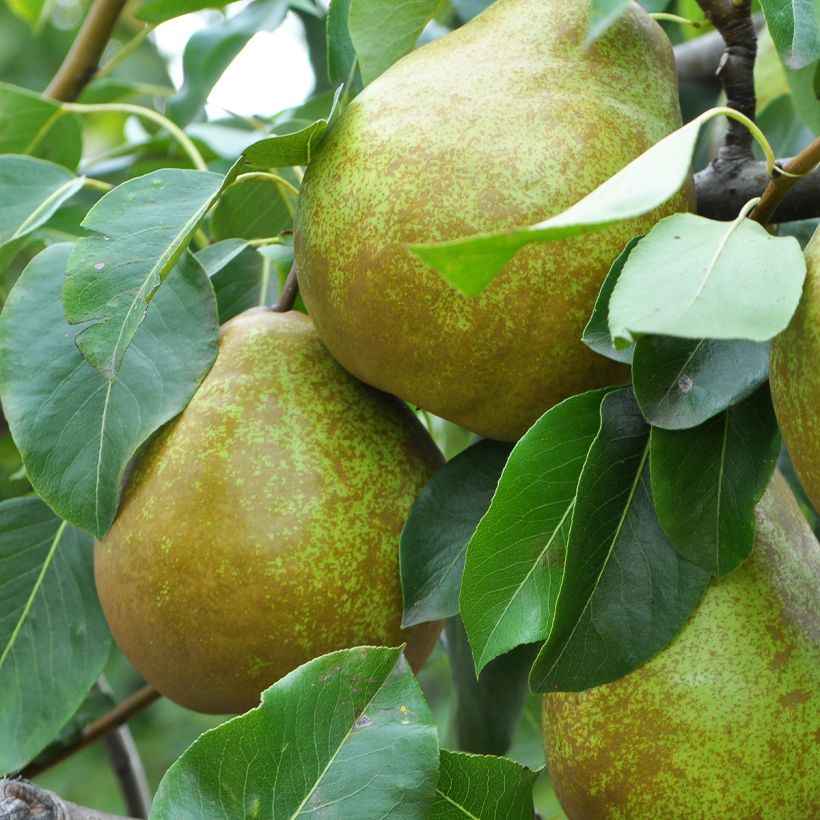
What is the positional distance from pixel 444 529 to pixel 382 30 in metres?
0.39

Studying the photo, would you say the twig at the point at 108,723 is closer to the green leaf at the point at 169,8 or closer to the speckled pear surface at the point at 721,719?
the speckled pear surface at the point at 721,719

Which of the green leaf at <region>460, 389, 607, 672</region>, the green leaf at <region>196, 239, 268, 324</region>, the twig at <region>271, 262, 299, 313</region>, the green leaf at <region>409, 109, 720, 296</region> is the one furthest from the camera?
the green leaf at <region>196, 239, 268, 324</region>

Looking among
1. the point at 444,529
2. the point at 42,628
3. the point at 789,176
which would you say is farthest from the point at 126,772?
the point at 789,176

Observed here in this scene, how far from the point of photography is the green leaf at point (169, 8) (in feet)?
4.15

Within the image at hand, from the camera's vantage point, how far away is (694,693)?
0.78 meters

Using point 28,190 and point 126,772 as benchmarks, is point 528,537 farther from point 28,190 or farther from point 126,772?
point 126,772

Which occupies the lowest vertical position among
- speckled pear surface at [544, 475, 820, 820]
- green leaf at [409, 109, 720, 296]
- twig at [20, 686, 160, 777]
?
twig at [20, 686, 160, 777]

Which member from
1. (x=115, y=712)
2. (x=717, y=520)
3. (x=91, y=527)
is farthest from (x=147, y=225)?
(x=115, y=712)

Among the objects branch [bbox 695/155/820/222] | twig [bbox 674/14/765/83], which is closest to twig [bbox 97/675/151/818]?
branch [bbox 695/155/820/222]

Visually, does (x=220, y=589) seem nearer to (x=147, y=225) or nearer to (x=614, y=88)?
(x=147, y=225)

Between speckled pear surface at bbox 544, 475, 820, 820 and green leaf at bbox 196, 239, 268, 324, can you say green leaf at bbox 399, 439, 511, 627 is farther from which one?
green leaf at bbox 196, 239, 268, 324

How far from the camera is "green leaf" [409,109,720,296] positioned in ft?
1.66

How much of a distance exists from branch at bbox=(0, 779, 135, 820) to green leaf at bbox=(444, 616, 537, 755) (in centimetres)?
44

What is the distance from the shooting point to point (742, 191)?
886mm
